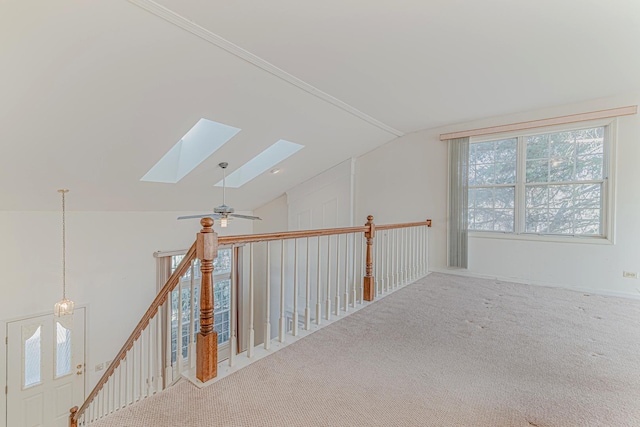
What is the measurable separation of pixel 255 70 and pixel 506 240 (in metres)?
3.81

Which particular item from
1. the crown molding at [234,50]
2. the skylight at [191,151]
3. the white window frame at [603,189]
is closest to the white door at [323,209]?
the crown molding at [234,50]

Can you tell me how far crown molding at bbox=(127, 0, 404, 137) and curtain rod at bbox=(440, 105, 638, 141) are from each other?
1.53m

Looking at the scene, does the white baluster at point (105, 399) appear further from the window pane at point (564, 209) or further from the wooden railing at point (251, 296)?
the window pane at point (564, 209)

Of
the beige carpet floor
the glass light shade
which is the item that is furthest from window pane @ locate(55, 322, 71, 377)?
the beige carpet floor

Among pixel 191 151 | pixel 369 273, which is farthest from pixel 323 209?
pixel 369 273

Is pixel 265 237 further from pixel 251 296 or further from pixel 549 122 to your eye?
pixel 549 122

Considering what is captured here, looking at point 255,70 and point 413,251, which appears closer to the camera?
point 255,70

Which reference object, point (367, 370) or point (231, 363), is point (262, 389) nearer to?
point (231, 363)

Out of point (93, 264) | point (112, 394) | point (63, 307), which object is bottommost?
point (112, 394)

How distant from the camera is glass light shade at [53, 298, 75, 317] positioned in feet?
12.9

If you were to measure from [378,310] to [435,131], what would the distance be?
300 centimetres

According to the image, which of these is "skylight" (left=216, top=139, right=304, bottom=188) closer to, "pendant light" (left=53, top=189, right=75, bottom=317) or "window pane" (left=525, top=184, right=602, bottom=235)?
"pendant light" (left=53, top=189, right=75, bottom=317)

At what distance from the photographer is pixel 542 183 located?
3959 millimetres

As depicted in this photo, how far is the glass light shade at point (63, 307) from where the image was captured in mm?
3918
